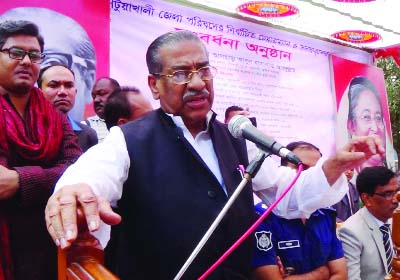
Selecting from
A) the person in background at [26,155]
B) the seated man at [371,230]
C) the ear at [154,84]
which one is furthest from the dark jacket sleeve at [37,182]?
the seated man at [371,230]

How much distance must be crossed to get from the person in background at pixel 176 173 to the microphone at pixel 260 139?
0.22m

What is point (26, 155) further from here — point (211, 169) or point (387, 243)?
point (387, 243)

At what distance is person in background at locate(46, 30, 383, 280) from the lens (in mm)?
1318

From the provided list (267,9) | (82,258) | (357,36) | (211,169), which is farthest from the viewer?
(357,36)

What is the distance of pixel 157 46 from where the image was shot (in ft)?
4.84

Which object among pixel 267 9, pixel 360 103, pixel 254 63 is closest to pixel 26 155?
pixel 254 63

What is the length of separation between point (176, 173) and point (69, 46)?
193 cm

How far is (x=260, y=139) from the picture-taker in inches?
45.0

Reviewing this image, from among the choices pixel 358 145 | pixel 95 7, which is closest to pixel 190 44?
pixel 358 145

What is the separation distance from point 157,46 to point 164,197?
0.47m

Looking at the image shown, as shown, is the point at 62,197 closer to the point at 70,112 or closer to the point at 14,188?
the point at 14,188

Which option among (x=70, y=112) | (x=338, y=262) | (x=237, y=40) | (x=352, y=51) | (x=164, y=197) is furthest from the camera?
(x=352, y=51)

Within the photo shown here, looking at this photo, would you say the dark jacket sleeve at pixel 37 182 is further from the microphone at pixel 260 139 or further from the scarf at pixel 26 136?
the microphone at pixel 260 139

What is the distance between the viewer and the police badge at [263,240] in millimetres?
2191
